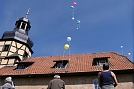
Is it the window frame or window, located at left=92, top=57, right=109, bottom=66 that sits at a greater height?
the window frame

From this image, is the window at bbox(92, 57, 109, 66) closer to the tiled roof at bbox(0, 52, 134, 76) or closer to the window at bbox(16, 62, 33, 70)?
the tiled roof at bbox(0, 52, 134, 76)

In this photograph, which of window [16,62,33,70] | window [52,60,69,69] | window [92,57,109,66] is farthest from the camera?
window [16,62,33,70]

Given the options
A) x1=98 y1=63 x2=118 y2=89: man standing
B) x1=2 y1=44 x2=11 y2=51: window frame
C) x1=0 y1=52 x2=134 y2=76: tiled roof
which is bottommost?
x1=98 y1=63 x2=118 y2=89: man standing

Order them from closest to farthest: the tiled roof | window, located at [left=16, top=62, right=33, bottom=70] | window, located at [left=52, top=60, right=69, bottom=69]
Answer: the tiled roof < window, located at [left=52, top=60, right=69, bottom=69] < window, located at [left=16, top=62, right=33, bottom=70]

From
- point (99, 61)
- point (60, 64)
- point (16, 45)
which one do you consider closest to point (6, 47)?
point (16, 45)

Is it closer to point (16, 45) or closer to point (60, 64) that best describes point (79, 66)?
point (60, 64)

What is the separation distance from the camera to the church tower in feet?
84.3

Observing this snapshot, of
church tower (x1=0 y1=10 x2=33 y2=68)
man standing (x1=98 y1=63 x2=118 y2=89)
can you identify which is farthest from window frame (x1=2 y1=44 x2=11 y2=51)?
man standing (x1=98 y1=63 x2=118 y2=89)

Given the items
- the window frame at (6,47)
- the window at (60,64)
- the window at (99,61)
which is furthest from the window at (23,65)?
the window frame at (6,47)

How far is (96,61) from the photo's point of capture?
1755cm

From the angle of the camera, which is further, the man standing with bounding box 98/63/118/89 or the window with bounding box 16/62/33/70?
the window with bounding box 16/62/33/70

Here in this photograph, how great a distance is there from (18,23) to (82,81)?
23.3m

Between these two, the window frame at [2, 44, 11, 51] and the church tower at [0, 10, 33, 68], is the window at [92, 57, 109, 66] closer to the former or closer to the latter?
the church tower at [0, 10, 33, 68]

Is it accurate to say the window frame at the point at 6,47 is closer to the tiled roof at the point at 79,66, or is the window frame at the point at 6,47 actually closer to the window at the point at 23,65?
the window at the point at 23,65
